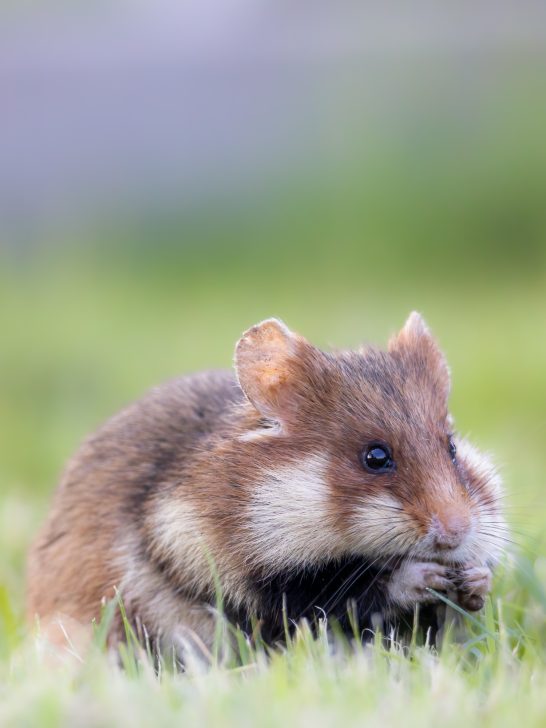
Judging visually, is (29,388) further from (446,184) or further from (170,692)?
(170,692)

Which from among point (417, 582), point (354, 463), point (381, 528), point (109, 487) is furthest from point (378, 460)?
point (109, 487)

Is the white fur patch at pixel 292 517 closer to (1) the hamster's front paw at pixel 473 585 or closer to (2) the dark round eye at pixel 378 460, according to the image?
(2) the dark round eye at pixel 378 460

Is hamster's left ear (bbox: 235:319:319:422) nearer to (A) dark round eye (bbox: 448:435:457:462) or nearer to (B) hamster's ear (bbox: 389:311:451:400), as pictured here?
(B) hamster's ear (bbox: 389:311:451:400)

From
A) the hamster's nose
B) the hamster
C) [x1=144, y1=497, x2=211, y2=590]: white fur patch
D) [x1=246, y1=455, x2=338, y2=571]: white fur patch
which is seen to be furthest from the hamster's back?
the hamster's nose

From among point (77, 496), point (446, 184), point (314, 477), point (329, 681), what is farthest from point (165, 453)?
point (446, 184)

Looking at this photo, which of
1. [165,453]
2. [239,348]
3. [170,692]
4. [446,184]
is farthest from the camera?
[446,184]

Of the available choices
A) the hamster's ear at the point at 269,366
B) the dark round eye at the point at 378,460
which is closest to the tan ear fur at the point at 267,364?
the hamster's ear at the point at 269,366
